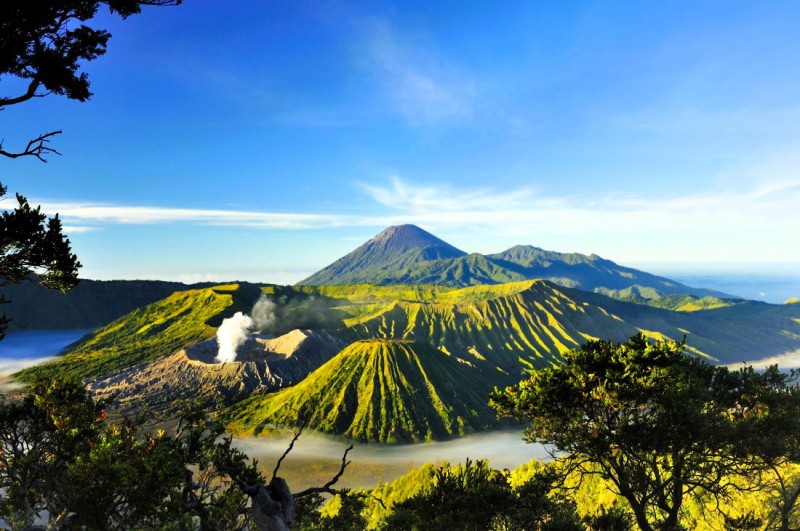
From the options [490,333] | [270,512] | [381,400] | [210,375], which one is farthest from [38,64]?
[490,333]

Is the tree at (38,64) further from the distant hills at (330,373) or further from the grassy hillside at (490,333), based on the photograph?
the grassy hillside at (490,333)

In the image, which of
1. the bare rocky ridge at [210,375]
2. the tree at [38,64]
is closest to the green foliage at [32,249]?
the tree at [38,64]

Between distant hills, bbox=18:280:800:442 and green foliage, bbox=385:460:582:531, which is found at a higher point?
green foliage, bbox=385:460:582:531

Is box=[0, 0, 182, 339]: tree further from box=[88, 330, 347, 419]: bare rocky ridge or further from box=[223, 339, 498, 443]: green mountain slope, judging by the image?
box=[88, 330, 347, 419]: bare rocky ridge

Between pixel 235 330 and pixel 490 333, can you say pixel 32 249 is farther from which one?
pixel 490 333

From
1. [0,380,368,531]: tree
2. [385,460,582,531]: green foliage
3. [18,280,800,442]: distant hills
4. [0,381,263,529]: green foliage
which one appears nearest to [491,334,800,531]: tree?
[385,460,582,531]: green foliage

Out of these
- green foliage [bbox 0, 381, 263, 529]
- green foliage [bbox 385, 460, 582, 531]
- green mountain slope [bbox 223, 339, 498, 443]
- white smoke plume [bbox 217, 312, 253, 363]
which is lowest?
green mountain slope [bbox 223, 339, 498, 443]
